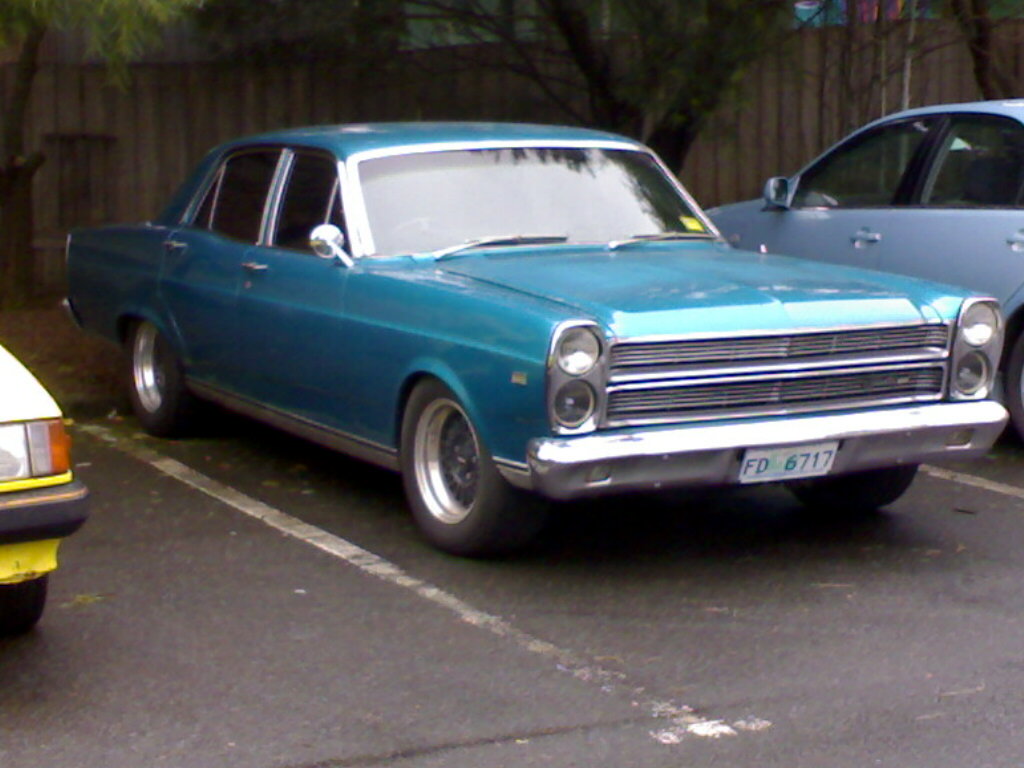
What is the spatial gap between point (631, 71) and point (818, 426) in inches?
203

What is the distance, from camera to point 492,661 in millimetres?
5152

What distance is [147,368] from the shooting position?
8.80 metres

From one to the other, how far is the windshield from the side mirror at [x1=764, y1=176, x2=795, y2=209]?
5.99ft

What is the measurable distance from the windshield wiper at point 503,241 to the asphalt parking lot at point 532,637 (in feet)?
3.73

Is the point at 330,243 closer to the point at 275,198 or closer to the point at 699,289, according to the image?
the point at 275,198

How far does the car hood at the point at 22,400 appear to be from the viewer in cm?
472

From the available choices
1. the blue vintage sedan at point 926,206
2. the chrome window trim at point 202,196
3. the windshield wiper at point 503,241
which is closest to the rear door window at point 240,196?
the chrome window trim at point 202,196

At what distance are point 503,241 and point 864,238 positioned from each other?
280 centimetres

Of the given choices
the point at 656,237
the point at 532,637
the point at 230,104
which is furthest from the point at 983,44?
the point at 532,637

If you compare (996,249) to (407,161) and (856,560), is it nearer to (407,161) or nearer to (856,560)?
(856,560)

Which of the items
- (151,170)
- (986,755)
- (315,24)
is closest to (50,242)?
(151,170)

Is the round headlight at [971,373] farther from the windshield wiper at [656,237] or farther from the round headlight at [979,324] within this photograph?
the windshield wiper at [656,237]

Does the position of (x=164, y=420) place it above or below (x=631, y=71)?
below

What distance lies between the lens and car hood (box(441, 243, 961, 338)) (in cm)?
577
